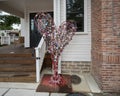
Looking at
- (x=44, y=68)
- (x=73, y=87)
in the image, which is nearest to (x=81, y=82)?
(x=73, y=87)

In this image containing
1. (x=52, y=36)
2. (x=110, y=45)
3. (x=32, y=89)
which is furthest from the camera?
(x=52, y=36)

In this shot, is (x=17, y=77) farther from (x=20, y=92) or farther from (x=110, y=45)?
(x=110, y=45)

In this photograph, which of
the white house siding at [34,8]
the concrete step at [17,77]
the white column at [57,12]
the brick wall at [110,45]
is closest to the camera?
the brick wall at [110,45]

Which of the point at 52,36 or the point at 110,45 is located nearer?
the point at 110,45

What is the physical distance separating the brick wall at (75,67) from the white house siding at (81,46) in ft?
0.52

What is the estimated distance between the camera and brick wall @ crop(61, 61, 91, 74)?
870 cm

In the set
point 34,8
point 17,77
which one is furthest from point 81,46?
point 34,8

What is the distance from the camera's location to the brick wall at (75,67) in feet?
28.6

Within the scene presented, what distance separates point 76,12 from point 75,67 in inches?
85.1

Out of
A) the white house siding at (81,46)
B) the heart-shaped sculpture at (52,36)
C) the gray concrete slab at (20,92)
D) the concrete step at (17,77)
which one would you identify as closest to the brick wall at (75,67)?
the white house siding at (81,46)

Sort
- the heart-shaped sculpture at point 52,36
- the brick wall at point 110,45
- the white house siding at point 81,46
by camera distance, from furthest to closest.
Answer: the white house siding at point 81,46 < the heart-shaped sculpture at point 52,36 < the brick wall at point 110,45

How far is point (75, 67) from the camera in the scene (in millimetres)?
8727

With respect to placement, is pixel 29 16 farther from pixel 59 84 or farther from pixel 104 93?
pixel 104 93

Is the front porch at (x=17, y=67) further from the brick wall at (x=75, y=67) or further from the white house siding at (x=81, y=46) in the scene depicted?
the white house siding at (x=81, y=46)
